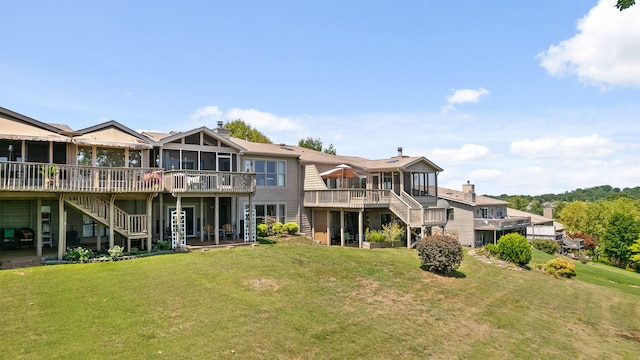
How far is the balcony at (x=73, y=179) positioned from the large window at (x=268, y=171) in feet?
24.3

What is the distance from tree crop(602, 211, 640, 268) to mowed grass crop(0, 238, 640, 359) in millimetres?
34156

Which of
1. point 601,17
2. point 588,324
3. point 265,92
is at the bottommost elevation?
point 588,324

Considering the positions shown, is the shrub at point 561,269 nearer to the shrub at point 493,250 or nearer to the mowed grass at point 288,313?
the shrub at point 493,250

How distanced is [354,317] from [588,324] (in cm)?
917

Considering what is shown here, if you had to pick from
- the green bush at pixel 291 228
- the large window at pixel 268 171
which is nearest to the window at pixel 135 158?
the large window at pixel 268 171

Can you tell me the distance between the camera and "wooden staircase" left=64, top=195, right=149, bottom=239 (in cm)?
1551

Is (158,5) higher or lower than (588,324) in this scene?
higher

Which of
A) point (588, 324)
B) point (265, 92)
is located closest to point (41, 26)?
point (265, 92)

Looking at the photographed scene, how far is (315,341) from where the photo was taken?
9281 millimetres

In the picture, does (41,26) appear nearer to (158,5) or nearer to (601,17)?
(158,5)

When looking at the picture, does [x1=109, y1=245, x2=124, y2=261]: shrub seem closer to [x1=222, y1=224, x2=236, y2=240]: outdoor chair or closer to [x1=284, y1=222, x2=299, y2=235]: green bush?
[x1=222, y1=224, x2=236, y2=240]: outdoor chair

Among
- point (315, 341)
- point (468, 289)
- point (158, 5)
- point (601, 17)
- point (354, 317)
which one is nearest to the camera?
point (315, 341)

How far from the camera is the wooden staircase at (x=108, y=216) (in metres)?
15.5

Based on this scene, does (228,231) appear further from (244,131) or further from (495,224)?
(244,131)
